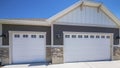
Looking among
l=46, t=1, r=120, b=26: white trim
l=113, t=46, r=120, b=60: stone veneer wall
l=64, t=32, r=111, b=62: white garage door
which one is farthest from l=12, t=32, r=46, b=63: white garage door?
l=113, t=46, r=120, b=60: stone veneer wall

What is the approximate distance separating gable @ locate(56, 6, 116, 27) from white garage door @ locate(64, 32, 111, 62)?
36.8 inches

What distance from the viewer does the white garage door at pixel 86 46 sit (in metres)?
10.2

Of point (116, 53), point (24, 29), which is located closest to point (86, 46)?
point (116, 53)

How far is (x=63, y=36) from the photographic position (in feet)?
32.9

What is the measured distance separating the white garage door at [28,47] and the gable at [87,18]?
2151mm

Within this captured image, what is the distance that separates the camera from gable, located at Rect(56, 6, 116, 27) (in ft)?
33.1

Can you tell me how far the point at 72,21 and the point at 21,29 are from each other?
3.94m

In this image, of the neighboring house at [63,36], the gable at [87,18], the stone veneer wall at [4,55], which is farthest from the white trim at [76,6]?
the stone veneer wall at [4,55]

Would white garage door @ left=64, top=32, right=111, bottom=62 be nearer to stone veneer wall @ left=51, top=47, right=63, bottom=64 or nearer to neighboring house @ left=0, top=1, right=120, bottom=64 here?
neighboring house @ left=0, top=1, right=120, bottom=64

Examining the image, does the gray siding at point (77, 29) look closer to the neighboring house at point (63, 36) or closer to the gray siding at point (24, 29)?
the neighboring house at point (63, 36)

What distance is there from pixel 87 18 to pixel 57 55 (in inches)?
151

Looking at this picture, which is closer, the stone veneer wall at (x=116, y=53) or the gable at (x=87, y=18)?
the gable at (x=87, y=18)

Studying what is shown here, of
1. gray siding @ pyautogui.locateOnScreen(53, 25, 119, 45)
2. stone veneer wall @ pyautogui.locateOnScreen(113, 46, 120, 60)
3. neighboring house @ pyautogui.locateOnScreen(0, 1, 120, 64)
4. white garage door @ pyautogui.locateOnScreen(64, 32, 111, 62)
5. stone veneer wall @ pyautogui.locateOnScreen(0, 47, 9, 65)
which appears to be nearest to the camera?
stone veneer wall @ pyautogui.locateOnScreen(0, 47, 9, 65)

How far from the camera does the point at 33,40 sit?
10.0 metres
